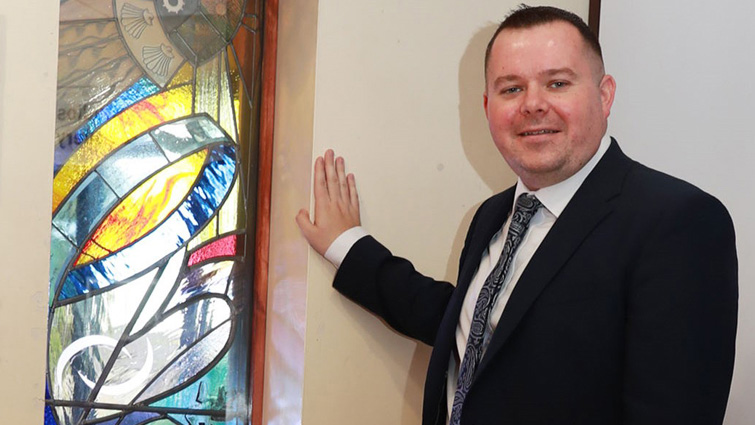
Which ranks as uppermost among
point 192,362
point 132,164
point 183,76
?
point 183,76

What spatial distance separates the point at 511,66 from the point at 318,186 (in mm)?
519

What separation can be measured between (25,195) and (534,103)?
3.12 ft

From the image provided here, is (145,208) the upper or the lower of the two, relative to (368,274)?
upper

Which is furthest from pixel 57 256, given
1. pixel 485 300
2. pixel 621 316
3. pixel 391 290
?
pixel 621 316

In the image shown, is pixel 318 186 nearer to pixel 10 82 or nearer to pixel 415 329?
pixel 415 329

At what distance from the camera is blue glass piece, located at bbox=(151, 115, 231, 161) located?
77.3 inches

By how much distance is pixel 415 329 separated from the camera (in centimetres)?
190

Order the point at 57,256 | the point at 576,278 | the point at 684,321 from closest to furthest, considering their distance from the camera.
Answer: the point at 684,321 → the point at 576,278 → the point at 57,256

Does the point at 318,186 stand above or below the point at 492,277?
above

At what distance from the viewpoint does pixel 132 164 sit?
192 centimetres

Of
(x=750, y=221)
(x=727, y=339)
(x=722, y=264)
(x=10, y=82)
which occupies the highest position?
(x=10, y=82)

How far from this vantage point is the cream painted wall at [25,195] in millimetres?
1610

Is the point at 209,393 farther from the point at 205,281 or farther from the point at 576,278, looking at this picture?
the point at 576,278

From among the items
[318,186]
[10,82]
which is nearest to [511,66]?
[318,186]
